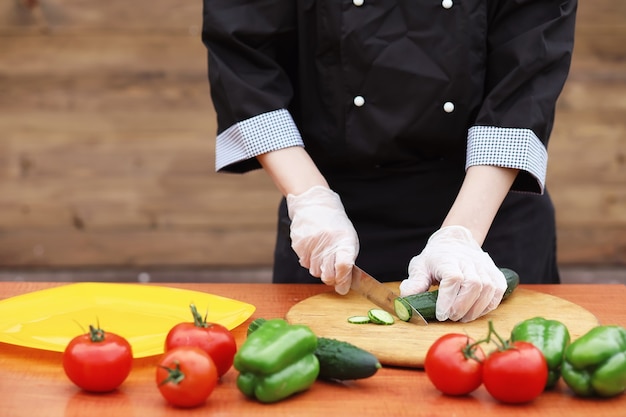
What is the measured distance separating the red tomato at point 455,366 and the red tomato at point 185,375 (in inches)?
14.2

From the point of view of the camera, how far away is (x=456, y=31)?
7.71 feet

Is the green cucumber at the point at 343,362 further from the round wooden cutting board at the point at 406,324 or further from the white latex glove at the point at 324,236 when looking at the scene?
the white latex glove at the point at 324,236

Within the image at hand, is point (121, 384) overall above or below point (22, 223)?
above

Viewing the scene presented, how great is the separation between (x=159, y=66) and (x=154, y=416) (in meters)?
3.60

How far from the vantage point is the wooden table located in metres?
1.47

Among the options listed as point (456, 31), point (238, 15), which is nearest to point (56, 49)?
point (238, 15)

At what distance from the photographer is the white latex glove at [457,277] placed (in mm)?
1897

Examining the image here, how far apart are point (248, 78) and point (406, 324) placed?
2.75 ft

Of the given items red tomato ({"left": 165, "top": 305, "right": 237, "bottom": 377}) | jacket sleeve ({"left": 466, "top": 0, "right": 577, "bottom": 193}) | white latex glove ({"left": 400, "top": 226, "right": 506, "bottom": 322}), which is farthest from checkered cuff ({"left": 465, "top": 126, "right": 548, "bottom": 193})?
red tomato ({"left": 165, "top": 305, "right": 237, "bottom": 377})

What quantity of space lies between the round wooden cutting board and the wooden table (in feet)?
0.17

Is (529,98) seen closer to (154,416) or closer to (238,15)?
(238,15)

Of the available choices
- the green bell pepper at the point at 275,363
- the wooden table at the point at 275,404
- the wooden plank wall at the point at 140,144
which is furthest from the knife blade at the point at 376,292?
the wooden plank wall at the point at 140,144

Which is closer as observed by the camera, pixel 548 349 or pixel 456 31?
pixel 548 349

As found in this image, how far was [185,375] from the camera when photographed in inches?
56.5
